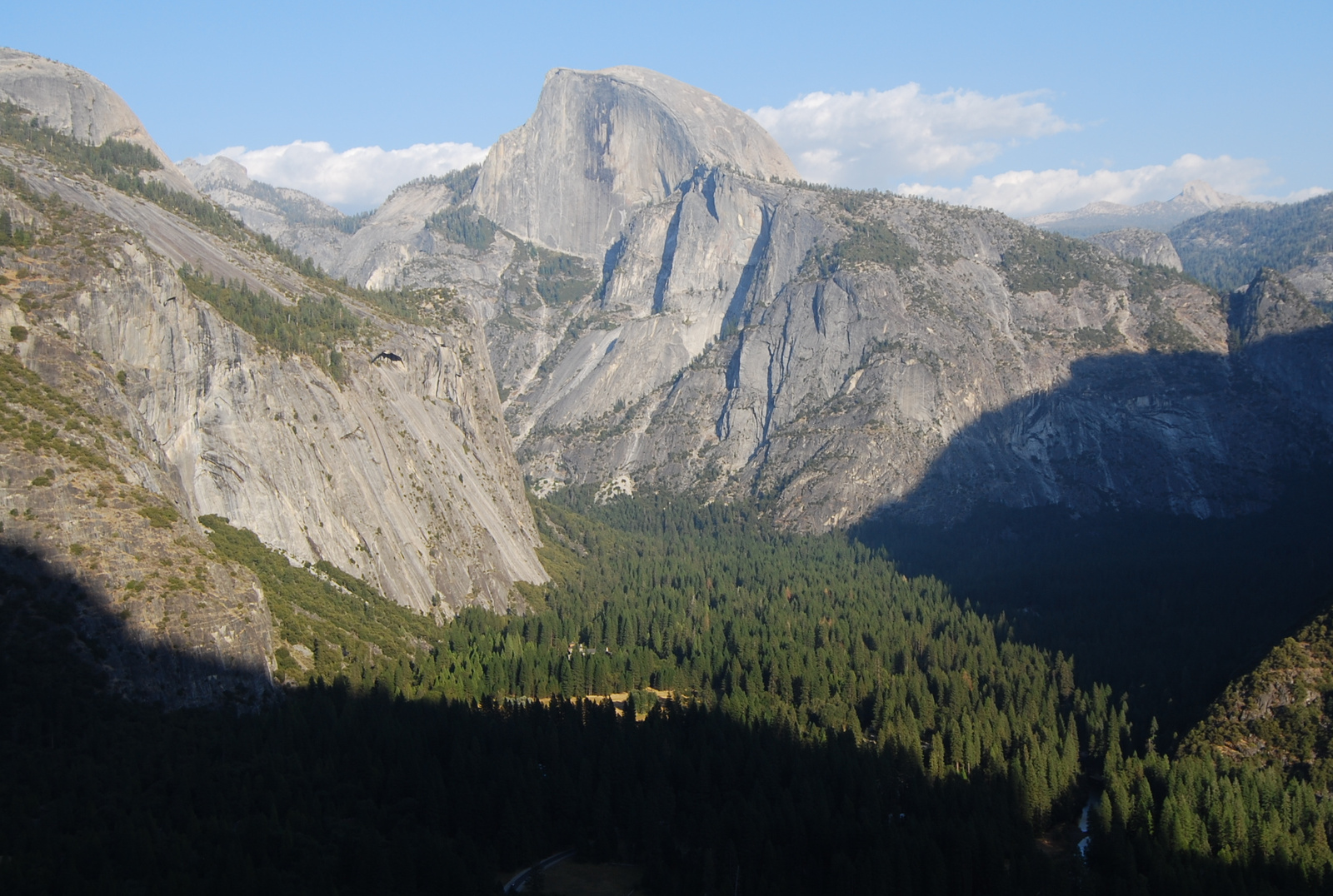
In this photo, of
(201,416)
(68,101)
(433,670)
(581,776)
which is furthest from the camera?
(68,101)

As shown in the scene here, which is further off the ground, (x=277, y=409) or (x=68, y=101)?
(x=68, y=101)

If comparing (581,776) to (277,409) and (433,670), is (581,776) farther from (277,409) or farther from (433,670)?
(277,409)

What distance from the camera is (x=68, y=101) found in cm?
19312

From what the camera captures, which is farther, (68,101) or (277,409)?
(68,101)

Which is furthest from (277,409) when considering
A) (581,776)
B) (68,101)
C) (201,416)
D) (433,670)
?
(68,101)

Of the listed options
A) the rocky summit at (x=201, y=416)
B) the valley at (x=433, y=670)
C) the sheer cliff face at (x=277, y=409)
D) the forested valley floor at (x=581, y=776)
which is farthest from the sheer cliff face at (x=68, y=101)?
the forested valley floor at (x=581, y=776)

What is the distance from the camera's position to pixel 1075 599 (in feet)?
→ 518

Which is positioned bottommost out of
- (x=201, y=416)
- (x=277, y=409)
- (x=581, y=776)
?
(x=581, y=776)

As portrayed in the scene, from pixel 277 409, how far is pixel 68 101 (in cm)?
10020

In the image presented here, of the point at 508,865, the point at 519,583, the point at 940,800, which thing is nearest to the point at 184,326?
the point at 519,583

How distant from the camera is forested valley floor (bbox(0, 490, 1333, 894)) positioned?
73.8m

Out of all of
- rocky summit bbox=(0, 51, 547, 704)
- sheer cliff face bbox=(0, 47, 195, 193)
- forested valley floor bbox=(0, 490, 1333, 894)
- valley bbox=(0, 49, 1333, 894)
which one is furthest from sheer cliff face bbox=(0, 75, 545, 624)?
sheer cliff face bbox=(0, 47, 195, 193)

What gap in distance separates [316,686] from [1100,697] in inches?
2887

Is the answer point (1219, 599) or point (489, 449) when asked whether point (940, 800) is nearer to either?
point (1219, 599)
